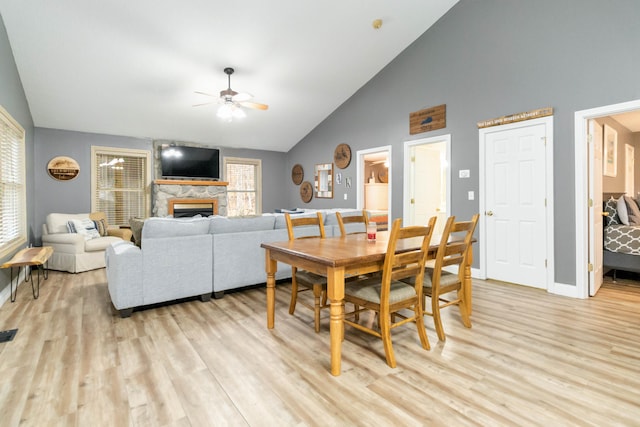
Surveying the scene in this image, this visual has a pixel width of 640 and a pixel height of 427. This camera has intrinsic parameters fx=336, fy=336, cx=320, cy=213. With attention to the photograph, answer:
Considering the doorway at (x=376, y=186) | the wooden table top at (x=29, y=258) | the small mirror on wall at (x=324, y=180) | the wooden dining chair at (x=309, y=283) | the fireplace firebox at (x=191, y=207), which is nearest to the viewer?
the wooden dining chair at (x=309, y=283)

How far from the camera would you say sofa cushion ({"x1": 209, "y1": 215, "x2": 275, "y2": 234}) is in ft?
11.5

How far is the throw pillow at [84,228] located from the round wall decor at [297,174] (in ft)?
13.8

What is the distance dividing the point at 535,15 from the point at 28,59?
20.5 feet

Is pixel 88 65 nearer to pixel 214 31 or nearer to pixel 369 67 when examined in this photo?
pixel 214 31

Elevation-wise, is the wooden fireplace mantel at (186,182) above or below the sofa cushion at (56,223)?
above

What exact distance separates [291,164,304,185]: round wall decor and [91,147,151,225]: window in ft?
10.4

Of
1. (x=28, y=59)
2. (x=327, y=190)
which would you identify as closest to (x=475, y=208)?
(x=327, y=190)

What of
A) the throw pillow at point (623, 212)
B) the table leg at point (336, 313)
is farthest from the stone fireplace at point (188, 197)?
the throw pillow at point (623, 212)

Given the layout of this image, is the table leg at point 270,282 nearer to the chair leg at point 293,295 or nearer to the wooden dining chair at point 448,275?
the chair leg at point 293,295

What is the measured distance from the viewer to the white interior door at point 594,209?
3.65 meters

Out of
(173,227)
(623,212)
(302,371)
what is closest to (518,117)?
(623,212)

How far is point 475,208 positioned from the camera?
4.57 metres

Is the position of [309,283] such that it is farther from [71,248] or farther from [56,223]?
[56,223]

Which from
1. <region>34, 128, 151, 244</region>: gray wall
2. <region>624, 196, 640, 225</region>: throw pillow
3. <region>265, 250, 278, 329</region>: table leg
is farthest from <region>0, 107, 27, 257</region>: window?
<region>624, 196, 640, 225</region>: throw pillow
